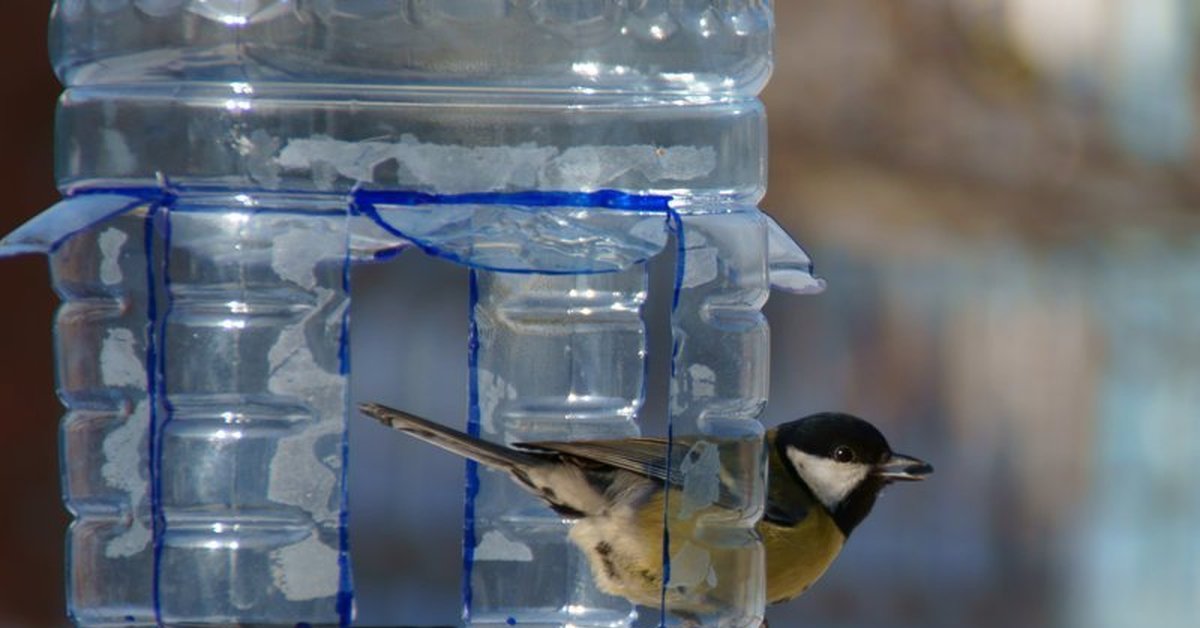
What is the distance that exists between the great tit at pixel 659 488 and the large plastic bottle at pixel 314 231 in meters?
0.16

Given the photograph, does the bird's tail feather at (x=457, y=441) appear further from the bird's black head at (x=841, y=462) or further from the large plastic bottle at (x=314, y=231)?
the bird's black head at (x=841, y=462)

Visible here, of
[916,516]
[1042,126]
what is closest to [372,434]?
[916,516]

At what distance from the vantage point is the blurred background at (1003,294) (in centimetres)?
750

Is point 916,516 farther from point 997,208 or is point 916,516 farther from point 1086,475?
point 997,208

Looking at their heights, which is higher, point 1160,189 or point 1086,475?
point 1160,189

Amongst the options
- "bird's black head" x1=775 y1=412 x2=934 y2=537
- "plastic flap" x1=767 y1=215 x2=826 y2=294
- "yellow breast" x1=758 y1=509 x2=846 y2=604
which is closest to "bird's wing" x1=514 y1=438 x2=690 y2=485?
"plastic flap" x1=767 y1=215 x2=826 y2=294

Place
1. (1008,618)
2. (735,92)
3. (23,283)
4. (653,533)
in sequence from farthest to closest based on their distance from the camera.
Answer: (1008,618), (23,283), (653,533), (735,92)

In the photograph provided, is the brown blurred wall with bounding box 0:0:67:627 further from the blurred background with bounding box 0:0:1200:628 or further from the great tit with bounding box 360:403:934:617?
the great tit with bounding box 360:403:934:617

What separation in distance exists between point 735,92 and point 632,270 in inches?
12.7

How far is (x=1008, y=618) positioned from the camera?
299 inches

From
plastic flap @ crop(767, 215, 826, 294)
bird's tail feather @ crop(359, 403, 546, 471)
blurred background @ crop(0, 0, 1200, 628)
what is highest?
plastic flap @ crop(767, 215, 826, 294)

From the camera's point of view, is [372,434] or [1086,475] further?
[1086,475]

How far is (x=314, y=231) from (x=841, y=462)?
4.78ft

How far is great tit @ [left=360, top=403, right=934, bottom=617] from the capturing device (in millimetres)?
2949
